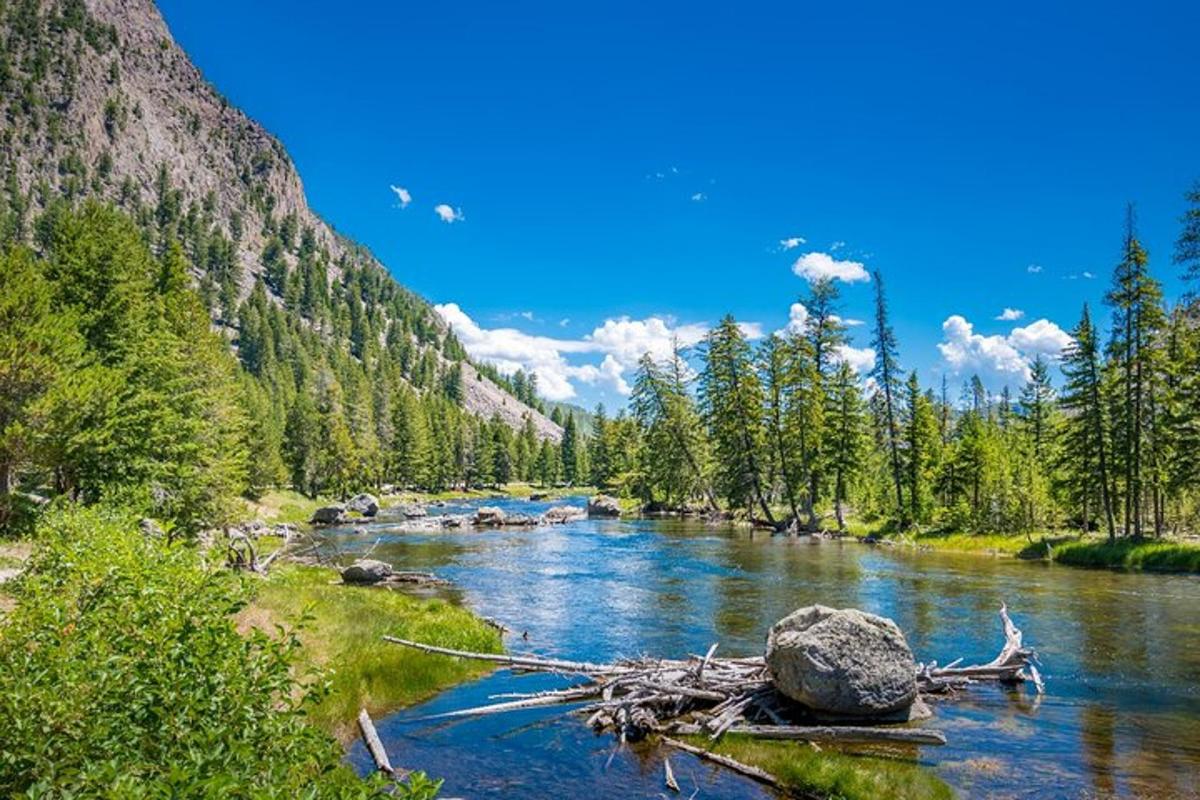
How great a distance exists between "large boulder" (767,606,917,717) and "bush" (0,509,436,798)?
33.7 feet

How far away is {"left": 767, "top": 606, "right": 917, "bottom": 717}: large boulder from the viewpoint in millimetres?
14883

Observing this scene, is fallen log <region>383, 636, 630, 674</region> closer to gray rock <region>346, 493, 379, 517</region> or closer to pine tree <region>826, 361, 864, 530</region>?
pine tree <region>826, 361, 864, 530</region>

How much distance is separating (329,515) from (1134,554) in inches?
2665

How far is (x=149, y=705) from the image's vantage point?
687 centimetres

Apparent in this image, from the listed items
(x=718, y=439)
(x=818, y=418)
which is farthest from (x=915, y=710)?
(x=718, y=439)

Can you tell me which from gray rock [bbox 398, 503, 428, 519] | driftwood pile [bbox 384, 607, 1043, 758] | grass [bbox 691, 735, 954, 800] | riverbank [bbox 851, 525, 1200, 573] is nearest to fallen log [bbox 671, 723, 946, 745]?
driftwood pile [bbox 384, 607, 1043, 758]

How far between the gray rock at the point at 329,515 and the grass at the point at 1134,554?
63.4m

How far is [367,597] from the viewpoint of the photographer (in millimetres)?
27547

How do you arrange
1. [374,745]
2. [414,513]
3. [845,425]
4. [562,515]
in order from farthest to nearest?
1. [414,513]
2. [562,515]
3. [845,425]
4. [374,745]

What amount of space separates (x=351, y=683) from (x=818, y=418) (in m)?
56.4

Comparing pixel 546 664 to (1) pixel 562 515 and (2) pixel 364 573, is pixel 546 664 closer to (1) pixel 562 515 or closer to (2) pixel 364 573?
(2) pixel 364 573

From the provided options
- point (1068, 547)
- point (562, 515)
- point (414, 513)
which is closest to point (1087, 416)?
point (1068, 547)

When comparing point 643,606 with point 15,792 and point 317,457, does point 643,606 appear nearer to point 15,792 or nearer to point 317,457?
point 15,792

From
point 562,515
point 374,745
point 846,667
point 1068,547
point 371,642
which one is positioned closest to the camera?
point 374,745
